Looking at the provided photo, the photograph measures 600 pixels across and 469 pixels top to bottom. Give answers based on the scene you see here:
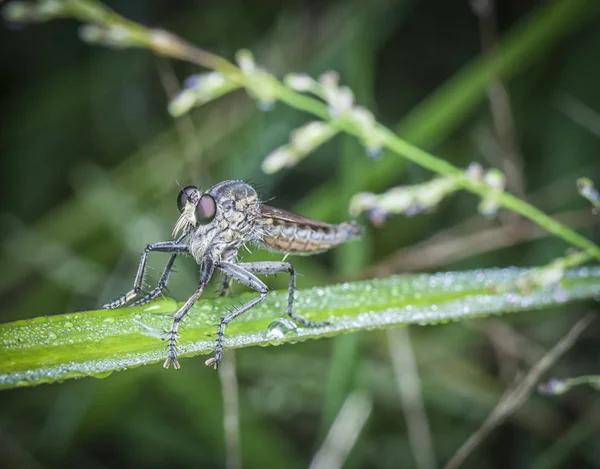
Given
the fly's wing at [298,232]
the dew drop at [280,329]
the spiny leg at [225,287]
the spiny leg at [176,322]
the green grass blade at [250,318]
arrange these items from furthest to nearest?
1. the fly's wing at [298,232]
2. the spiny leg at [225,287]
3. the dew drop at [280,329]
4. the spiny leg at [176,322]
5. the green grass blade at [250,318]

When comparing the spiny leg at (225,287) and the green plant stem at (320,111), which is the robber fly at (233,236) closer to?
the spiny leg at (225,287)

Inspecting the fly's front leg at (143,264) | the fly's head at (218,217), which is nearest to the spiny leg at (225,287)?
the fly's head at (218,217)

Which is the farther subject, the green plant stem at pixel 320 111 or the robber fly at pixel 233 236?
the robber fly at pixel 233 236

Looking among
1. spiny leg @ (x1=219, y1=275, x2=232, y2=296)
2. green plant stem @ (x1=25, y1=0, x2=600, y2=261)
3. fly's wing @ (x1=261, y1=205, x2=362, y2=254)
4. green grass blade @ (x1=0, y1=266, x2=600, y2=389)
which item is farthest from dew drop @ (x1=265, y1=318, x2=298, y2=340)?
green plant stem @ (x1=25, y1=0, x2=600, y2=261)

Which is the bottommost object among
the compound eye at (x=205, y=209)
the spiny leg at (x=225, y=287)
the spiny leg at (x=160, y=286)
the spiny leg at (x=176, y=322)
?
the spiny leg at (x=176, y=322)

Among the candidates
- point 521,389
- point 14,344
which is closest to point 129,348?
point 14,344

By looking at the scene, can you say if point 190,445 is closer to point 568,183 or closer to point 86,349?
point 86,349

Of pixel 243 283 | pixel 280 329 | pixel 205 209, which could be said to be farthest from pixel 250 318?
pixel 205 209

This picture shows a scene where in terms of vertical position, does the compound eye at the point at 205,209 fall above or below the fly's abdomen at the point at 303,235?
below

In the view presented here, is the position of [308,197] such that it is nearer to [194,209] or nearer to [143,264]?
[194,209]
